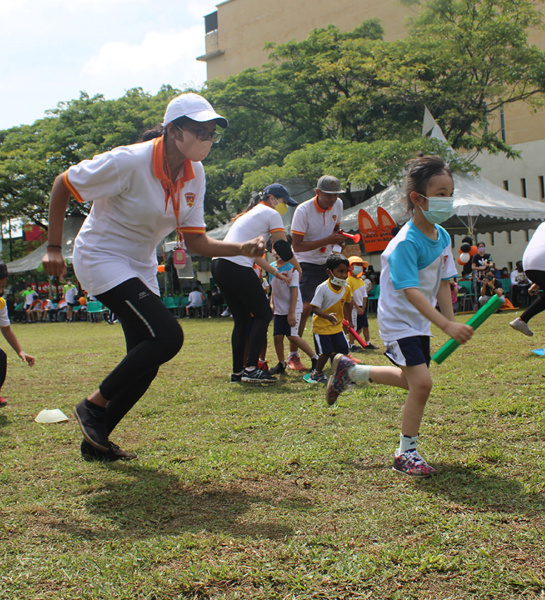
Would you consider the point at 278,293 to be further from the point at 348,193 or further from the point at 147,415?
the point at 348,193

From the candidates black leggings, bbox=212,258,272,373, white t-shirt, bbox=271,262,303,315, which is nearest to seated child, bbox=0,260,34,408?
black leggings, bbox=212,258,272,373

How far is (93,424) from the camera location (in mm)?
3594

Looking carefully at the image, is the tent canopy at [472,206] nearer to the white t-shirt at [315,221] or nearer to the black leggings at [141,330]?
the white t-shirt at [315,221]

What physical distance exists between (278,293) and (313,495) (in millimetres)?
4534

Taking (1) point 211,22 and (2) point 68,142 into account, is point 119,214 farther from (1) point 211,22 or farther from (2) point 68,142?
(1) point 211,22

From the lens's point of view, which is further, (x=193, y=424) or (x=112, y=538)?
(x=193, y=424)

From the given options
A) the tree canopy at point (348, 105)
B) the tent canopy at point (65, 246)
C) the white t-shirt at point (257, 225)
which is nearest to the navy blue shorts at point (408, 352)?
the white t-shirt at point (257, 225)

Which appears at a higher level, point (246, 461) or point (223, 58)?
point (223, 58)

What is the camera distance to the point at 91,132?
29406 millimetres

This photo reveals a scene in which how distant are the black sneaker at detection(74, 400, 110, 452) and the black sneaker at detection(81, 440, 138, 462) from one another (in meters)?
0.06

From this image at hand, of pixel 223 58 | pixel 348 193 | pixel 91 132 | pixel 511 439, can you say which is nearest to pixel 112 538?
pixel 511 439

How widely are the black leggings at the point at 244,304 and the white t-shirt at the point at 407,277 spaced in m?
2.79

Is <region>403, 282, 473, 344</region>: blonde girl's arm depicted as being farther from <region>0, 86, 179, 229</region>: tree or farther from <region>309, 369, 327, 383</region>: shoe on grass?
<region>0, 86, 179, 229</region>: tree

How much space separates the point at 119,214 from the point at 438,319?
1785mm
